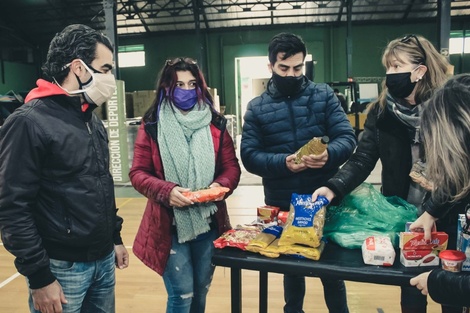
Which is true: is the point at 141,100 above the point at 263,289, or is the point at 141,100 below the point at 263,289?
above

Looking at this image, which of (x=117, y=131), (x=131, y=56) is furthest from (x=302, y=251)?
(x=131, y=56)

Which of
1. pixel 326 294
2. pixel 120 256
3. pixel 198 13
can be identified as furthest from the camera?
pixel 198 13

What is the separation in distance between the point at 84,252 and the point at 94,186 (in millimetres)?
246

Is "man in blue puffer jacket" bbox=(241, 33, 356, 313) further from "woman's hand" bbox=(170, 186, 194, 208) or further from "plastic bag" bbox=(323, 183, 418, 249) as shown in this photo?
"woman's hand" bbox=(170, 186, 194, 208)

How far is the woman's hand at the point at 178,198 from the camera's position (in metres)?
1.69

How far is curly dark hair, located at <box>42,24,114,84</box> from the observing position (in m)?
1.46

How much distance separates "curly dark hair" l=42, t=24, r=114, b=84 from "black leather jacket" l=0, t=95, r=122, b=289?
0.10m

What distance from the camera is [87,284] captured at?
1531mm

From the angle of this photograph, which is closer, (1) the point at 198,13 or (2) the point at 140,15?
(1) the point at 198,13

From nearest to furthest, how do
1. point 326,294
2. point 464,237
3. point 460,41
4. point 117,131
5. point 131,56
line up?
point 464,237, point 326,294, point 117,131, point 460,41, point 131,56

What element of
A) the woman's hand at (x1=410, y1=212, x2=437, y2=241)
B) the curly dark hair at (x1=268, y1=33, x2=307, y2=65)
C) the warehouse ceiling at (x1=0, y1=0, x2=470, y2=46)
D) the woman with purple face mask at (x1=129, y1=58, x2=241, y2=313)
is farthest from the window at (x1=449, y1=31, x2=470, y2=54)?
the woman's hand at (x1=410, y1=212, x2=437, y2=241)

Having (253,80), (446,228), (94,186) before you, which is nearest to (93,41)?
(94,186)

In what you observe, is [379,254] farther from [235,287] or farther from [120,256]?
[120,256]

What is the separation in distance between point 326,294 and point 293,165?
71 cm
